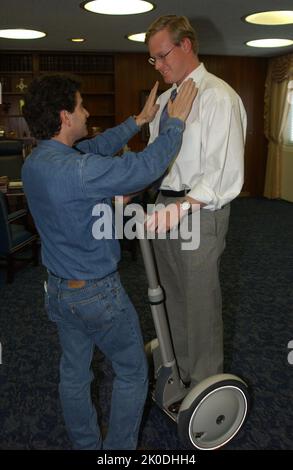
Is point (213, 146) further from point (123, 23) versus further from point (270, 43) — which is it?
point (270, 43)

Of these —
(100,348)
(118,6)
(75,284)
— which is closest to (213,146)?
(75,284)

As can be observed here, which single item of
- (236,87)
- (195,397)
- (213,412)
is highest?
(236,87)

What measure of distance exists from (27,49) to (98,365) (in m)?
6.58

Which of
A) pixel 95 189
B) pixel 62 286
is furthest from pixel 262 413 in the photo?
pixel 95 189

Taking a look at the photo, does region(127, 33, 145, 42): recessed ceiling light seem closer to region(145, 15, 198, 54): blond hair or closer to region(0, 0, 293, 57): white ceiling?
region(0, 0, 293, 57): white ceiling

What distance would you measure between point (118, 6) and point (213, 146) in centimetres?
424

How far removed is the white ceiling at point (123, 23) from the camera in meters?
4.86

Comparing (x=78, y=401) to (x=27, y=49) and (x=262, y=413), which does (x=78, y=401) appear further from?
(x=27, y=49)

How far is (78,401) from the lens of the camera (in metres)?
1.58

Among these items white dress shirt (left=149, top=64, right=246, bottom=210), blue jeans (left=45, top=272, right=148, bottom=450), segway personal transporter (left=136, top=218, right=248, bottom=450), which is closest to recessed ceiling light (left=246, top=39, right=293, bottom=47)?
white dress shirt (left=149, top=64, right=246, bottom=210)

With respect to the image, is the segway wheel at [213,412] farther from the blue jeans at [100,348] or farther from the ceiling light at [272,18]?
the ceiling light at [272,18]

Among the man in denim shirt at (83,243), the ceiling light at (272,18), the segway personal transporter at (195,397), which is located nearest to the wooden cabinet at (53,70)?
the ceiling light at (272,18)

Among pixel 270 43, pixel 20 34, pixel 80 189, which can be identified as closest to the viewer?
pixel 80 189

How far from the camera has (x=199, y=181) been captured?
5.39ft
